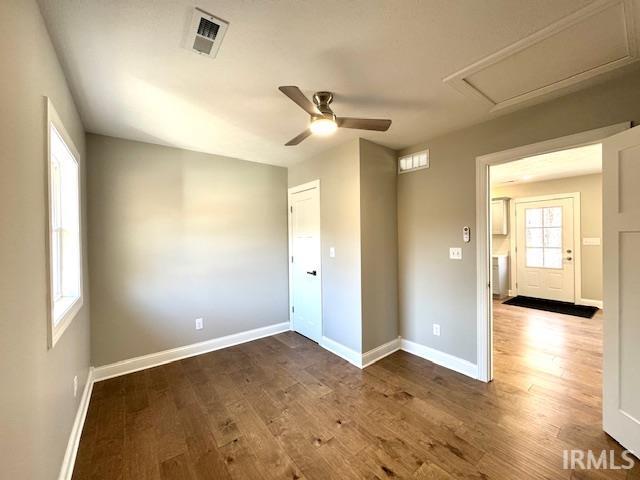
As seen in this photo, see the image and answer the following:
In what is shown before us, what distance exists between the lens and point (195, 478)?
1575 mm

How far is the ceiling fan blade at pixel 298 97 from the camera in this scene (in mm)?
1509

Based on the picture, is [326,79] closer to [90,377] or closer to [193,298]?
[193,298]

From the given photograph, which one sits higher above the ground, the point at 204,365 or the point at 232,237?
the point at 232,237

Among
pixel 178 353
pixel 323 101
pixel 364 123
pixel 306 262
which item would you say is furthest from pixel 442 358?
pixel 178 353

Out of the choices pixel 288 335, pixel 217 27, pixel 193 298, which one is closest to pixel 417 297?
pixel 288 335

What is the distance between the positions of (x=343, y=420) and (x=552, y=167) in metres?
5.09

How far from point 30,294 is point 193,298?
2.13 metres

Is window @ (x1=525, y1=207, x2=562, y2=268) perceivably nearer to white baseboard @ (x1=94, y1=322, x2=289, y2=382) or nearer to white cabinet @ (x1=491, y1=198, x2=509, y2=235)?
white cabinet @ (x1=491, y1=198, x2=509, y2=235)

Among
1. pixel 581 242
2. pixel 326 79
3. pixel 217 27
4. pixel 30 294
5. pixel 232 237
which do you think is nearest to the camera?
pixel 30 294

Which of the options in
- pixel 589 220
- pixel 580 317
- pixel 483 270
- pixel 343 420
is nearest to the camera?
pixel 343 420

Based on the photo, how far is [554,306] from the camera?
498 centimetres

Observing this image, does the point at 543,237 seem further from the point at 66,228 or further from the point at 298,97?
the point at 66,228

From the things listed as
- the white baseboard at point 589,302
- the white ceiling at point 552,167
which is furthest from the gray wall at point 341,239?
the white baseboard at point 589,302

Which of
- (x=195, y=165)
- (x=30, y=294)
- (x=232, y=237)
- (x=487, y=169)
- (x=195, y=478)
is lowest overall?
(x=195, y=478)
